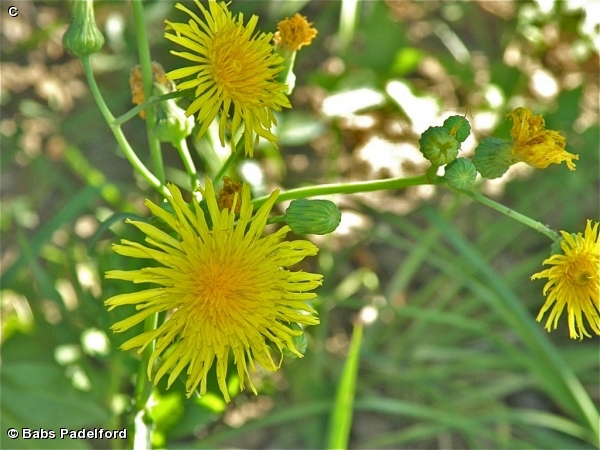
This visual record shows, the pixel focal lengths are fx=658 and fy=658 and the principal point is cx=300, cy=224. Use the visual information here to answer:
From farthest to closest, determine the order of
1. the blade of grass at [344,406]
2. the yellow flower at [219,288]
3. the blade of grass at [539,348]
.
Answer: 1. the blade of grass at [539,348]
2. the blade of grass at [344,406]
3. the yellow flower at [219,288]

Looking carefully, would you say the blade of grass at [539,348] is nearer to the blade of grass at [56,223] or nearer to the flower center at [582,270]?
the flower center at [582,270]

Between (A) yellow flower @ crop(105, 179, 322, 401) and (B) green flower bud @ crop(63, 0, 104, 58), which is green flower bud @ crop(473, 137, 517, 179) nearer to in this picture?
(A) yellow flower @ crop(105, 179, 322, 401)

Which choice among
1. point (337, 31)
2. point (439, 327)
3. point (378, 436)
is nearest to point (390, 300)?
point (439, 327)

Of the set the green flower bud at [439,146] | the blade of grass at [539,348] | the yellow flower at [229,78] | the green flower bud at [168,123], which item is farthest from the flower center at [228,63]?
the blade of grass at [539,348]

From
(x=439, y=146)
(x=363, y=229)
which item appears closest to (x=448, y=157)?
(x=439, y=146)

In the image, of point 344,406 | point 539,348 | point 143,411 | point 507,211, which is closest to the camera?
point 507,211

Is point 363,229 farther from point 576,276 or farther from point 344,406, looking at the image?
point 576,276

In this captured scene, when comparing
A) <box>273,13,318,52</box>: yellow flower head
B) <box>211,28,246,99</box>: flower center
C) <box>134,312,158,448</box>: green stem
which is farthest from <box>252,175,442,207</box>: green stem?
<box>134,312,158,448</box>: green stem
